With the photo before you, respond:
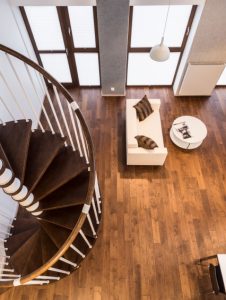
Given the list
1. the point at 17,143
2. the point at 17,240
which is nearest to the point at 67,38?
the point at 17,143

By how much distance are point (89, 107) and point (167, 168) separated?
7.03ft

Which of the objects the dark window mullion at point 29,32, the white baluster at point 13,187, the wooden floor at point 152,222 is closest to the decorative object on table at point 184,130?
the wooden floor at point 152,222

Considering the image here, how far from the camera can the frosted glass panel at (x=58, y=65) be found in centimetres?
484

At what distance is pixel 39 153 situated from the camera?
2.76m

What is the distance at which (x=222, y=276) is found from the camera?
9.46 ft

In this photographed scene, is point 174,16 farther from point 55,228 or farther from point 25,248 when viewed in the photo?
point 25,248

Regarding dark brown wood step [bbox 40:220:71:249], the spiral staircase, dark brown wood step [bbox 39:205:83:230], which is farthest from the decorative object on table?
dark brown wood step [bbox 40:220:71:249]

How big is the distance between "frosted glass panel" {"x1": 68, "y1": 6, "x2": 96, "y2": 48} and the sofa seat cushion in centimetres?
184


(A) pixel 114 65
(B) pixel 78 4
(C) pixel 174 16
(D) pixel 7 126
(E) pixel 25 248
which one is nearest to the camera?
(D) pixel 7 126

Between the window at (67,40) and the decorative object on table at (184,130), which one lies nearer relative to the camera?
the window at (67,40)

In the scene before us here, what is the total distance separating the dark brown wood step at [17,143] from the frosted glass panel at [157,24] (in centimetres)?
294

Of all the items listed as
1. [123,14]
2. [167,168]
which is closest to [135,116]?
[167,168]

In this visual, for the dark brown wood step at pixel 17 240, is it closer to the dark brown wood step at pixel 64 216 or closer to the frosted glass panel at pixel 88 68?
the dark brown wood step at pixel 64 216

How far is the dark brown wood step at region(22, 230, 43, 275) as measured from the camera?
109 inches
